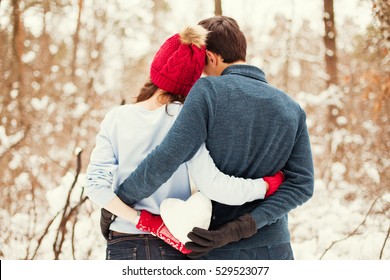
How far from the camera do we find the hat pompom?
1.39m

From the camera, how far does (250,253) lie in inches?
57.6

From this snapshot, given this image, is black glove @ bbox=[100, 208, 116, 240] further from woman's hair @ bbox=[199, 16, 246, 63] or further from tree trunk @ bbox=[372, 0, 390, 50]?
tree trunk @ bbox=[372, 0, 390, 50]

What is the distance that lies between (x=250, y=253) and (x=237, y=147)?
35 cm

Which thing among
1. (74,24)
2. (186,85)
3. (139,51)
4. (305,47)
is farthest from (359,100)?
(186,85)

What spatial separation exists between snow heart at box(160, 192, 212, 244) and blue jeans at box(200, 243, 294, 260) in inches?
5.7

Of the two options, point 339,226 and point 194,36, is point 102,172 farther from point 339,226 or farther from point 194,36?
point 339,226

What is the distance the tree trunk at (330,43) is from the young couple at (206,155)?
2329mm

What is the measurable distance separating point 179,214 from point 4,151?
2.24 meters

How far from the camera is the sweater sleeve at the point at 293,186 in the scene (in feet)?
4.63

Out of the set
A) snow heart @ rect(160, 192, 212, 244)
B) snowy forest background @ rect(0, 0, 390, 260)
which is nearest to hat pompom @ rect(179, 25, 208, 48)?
snow heart @ rect(160, 192, 212, 244)

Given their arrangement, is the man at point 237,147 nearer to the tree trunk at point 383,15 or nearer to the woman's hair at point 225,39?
the woman's hair at point 225,39

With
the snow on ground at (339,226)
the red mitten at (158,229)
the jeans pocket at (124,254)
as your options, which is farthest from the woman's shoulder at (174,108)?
the snow on ground at (339,226)

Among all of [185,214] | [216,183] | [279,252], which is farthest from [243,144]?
[279,252]
